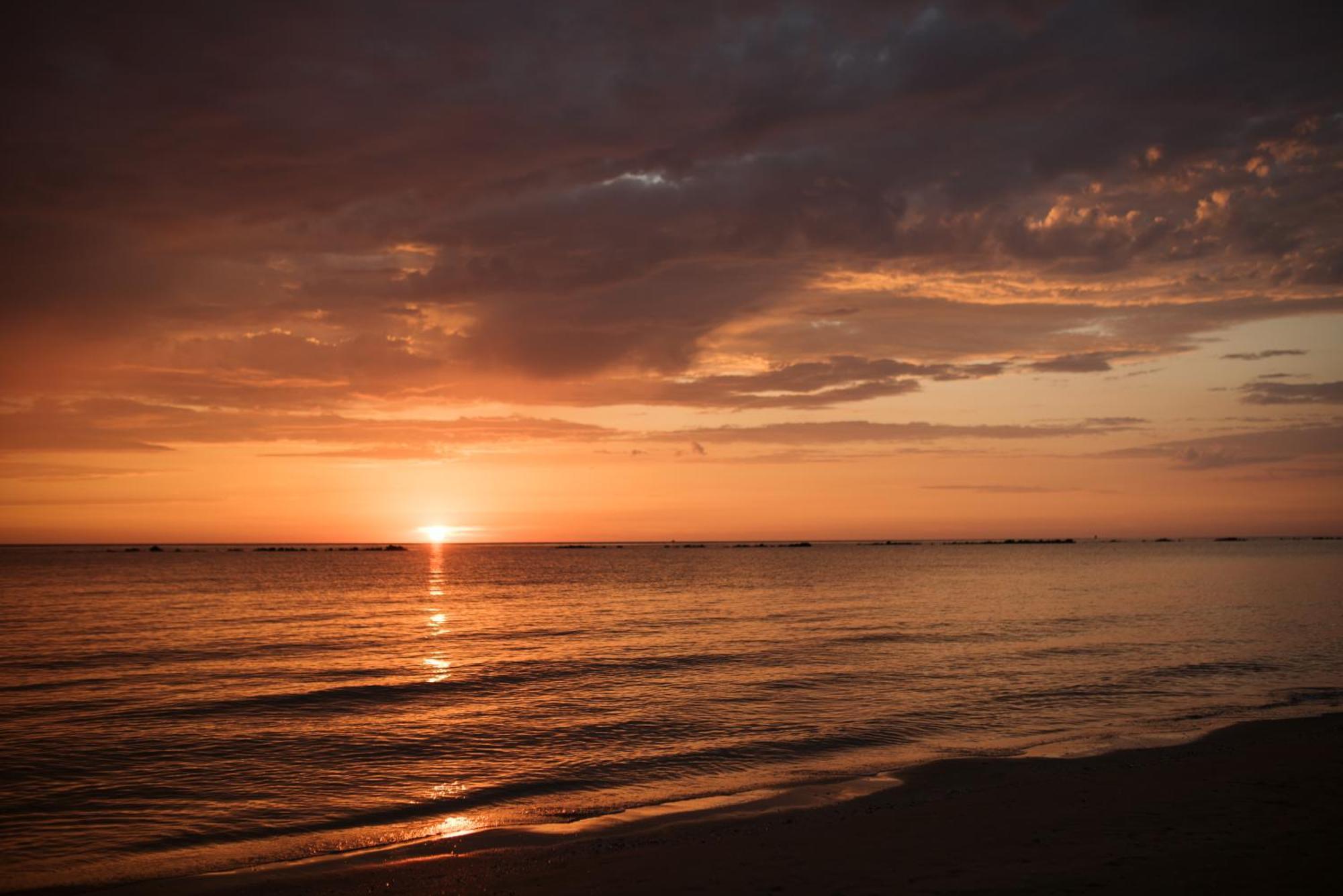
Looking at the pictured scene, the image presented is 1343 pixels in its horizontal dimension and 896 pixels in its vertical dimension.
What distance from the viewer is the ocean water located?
56.6 feet

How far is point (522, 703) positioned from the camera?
27828 mm

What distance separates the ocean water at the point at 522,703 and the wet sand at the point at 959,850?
2.62 meters

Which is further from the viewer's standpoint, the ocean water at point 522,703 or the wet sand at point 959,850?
the ocean water at point 522,703

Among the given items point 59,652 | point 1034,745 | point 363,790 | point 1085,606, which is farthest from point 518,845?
point 1085,606

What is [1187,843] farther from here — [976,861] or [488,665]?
[488,665]

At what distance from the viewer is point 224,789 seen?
18.6 metres

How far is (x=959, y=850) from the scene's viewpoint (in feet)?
43.0

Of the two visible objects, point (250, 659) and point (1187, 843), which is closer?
point (1187, 843)

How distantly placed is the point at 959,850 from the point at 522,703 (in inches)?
688

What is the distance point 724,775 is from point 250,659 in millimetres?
26531

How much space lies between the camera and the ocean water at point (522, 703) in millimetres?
17266

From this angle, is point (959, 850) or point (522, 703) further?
point (522, 703)

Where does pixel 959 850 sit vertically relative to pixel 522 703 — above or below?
above

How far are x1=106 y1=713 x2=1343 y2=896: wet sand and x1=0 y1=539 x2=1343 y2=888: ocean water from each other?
262 centimetres
